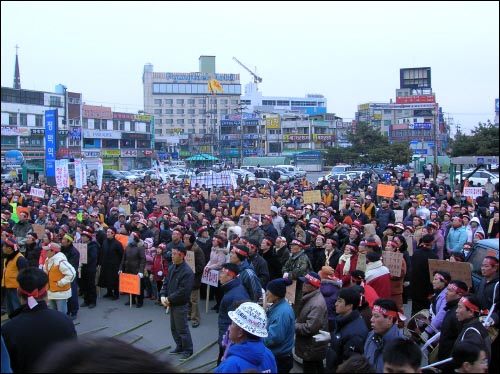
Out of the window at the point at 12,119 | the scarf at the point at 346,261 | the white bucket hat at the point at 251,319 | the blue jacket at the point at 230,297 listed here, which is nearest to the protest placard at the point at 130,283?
the scarf at the point at 346,261

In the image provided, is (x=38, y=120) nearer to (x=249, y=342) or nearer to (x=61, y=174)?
(x=61, y=174)

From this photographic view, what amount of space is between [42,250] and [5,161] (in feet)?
108

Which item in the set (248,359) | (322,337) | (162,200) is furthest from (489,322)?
(162,200)

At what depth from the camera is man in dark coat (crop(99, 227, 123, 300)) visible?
38.7 ft

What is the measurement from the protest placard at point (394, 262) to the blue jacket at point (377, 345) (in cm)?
361

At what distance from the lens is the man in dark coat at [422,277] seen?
8.66m

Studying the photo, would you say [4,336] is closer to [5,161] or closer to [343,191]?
[343,191]

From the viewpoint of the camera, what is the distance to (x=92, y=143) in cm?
7131

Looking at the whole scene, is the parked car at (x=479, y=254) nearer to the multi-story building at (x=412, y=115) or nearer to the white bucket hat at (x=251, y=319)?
the white bucket hat at (x=251, y=319)

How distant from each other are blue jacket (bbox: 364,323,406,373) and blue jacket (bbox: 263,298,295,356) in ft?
3.11

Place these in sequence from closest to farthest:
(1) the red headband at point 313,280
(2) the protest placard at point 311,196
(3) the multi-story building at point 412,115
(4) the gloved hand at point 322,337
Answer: (4) the gloved hand at point 322,337 < (1) the red headband at point 313,280 < (2) the protest placard at point 311,196 < (3) the multi-story building at point 412,115

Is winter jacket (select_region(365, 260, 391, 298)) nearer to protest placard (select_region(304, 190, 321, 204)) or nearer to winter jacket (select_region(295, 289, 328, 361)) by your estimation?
winter jacket (select_region(295, 289, 328, 361))

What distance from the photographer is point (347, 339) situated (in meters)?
5.31

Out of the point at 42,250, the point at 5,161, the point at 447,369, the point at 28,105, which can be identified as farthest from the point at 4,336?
the point at 28,105
